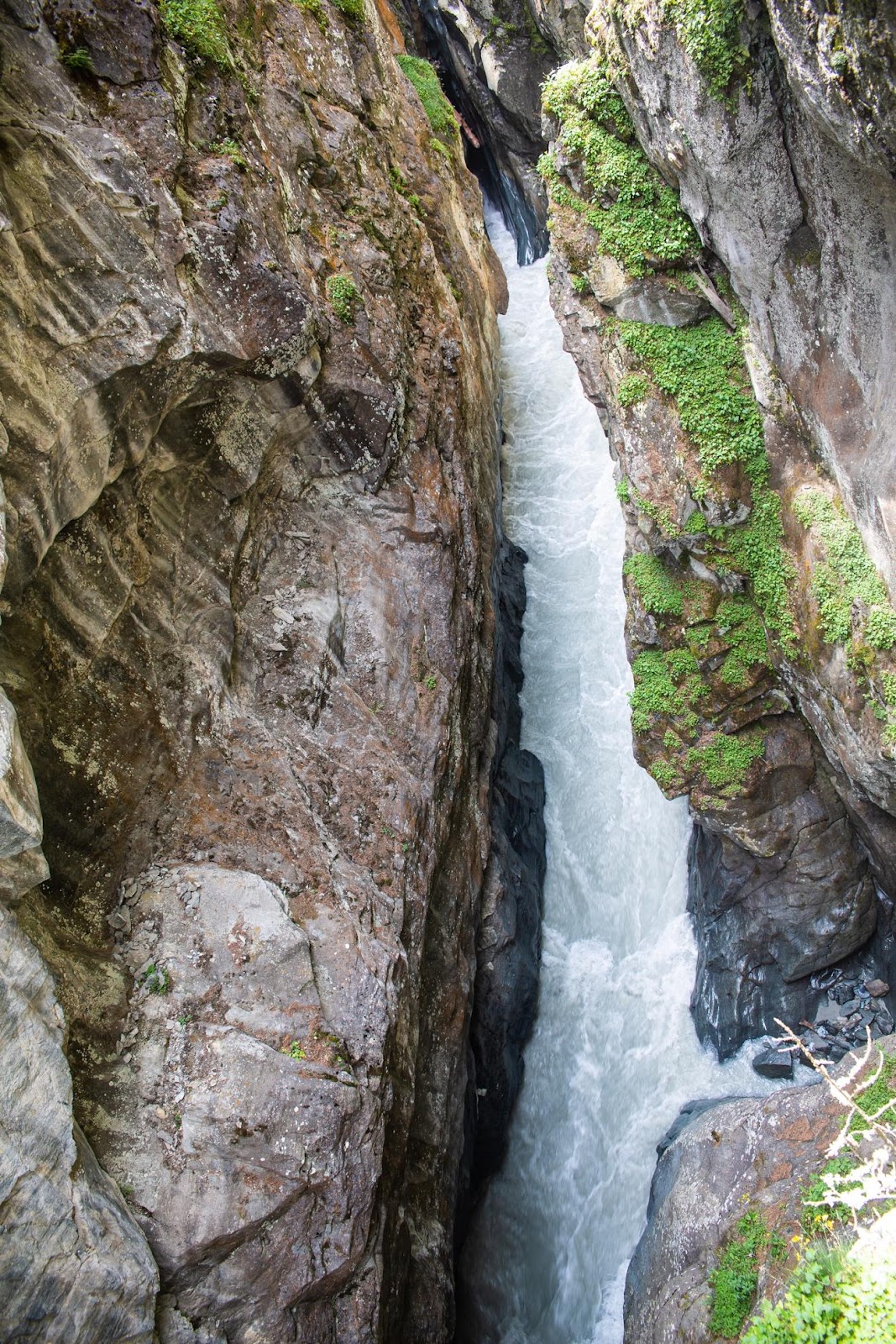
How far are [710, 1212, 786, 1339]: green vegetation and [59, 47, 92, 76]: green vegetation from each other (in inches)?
576

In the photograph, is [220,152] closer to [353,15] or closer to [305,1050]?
[353,15]

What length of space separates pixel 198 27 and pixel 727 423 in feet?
27.5

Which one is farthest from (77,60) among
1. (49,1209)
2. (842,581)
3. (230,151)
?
(49,1209)

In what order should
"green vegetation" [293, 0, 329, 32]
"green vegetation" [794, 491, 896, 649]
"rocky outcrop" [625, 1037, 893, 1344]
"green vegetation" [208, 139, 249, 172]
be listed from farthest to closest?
"green vegetation" [293, 0, 329, 32], "green vegetation" [208, 139, 249, 172], "green vegetation" [794, 491, 896, 649], "rocky outcrop" [625, 1037, 893, 1344]

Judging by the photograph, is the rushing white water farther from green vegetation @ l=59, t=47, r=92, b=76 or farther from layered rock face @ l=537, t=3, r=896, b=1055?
green vegetation @ l=59, t=47, r=92, b=76

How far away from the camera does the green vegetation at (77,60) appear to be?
344 inches

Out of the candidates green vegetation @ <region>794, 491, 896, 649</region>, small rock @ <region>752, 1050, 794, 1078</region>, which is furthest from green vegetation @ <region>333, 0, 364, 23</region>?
small rock @ <region>752, 1050, 794, 1078</region>

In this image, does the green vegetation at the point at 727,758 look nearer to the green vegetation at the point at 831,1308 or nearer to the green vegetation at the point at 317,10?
the green vegetation at the point at 831,1308

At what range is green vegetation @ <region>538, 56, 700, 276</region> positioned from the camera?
36.7 feet

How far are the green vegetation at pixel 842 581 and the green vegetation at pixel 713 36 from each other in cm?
483

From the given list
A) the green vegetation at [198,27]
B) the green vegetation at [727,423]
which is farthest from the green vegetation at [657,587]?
the green vegetation at [198,27]

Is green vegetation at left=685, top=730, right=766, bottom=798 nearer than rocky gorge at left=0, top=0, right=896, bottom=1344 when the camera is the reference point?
No

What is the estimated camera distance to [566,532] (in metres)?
18.3

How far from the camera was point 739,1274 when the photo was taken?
8.56m
